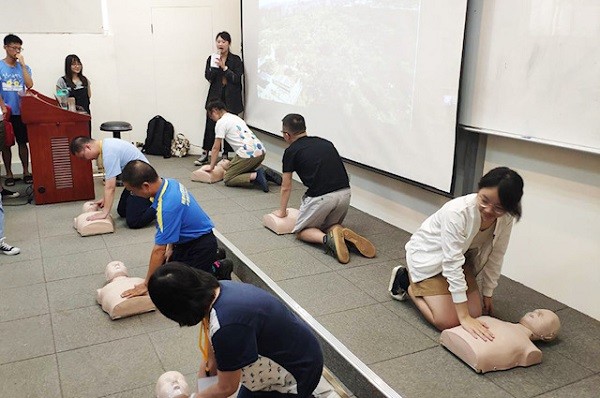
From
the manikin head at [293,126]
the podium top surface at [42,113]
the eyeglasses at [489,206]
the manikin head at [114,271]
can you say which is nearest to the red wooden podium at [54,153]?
the podium top surface at [42,113]

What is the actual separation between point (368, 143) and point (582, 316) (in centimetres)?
203

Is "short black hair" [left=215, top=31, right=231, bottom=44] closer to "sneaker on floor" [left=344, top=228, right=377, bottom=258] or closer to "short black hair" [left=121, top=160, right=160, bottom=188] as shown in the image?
"sneaker on floor" [left=344, top=228, right=377, bottom=258]

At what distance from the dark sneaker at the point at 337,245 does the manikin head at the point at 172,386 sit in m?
1.53

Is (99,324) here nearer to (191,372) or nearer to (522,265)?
(191,372)

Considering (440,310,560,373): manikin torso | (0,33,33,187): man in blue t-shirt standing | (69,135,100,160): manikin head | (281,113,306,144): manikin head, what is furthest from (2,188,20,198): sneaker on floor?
(440,310,560,373): manikin torso

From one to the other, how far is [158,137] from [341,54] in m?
3.21

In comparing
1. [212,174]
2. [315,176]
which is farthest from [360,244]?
[212,174]

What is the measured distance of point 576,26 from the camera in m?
2.62

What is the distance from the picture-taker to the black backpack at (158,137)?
6.64 meters

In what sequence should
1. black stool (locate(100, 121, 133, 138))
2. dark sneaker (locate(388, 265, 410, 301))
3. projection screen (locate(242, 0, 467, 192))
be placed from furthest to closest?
1. black stool (locate(100, 121, 133, 138))
2. projection screen (locate(242, 0, 467, 192))
3. dark sneaker (locate(388, 265, 410, 301))

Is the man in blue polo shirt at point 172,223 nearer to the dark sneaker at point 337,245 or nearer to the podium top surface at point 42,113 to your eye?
the dark sneaker at point 337,245

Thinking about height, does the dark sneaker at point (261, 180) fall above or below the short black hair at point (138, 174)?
below

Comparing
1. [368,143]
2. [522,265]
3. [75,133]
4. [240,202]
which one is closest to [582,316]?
[522,265]

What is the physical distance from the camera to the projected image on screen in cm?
371
